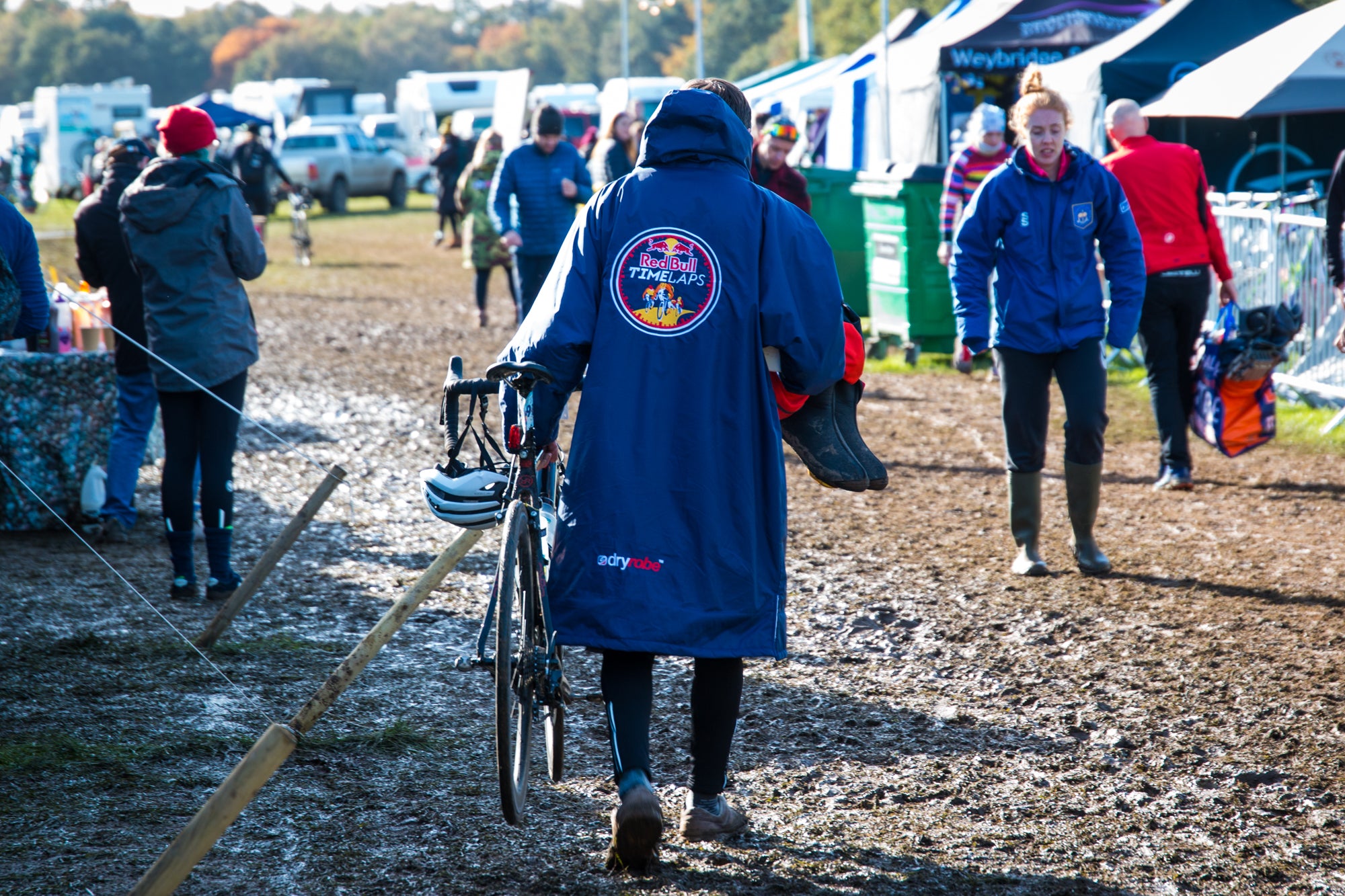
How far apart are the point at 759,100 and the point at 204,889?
1879cm

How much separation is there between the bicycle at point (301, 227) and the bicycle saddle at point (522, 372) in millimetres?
17894

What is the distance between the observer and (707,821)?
11.7 ft

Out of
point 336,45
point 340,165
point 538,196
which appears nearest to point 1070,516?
point 538,196

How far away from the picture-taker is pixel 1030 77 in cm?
595

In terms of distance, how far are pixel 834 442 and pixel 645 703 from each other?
0.77 meters

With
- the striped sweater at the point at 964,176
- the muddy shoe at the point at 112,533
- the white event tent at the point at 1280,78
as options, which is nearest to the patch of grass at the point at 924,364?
the striped sweater at the point at 964,176

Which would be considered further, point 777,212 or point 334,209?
point 334,209

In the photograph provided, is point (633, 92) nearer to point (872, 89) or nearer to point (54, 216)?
point (872, 89)

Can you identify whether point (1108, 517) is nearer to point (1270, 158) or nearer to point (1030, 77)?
point (1030, 77)

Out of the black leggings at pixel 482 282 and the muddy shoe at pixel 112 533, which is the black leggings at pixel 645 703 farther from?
the black leggings at pixel 482 282

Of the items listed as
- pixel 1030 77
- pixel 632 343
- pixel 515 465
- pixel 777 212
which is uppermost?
pixel 1030 77

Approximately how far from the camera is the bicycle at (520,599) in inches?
127

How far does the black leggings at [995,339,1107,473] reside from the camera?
5.57 m

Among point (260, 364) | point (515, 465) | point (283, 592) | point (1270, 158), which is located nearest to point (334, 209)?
point (260, 364)
